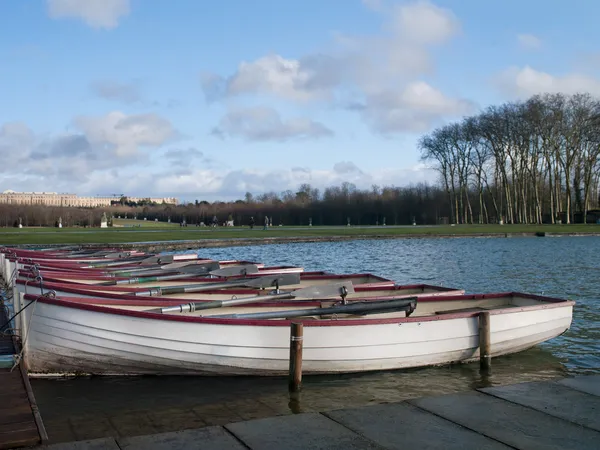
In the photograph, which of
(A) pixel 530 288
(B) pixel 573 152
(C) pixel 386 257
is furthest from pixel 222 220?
(A) pixel 530 288

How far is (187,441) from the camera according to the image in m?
6.70

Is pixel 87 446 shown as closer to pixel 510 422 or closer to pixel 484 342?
pixel 510 422

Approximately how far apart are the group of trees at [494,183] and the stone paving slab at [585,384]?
72.4 meters

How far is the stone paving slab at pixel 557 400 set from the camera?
7430 mm

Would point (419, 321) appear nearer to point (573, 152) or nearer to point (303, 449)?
point (303, 449)

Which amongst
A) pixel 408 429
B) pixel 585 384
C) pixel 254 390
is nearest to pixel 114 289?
pixel 254 390

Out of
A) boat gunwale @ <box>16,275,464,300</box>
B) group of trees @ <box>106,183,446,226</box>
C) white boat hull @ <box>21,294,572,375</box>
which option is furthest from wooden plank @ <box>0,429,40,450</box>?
group of trees @ <box>106,183,446,226</box>

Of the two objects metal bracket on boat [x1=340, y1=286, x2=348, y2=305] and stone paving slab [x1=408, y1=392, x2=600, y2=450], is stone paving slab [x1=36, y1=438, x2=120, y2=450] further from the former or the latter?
A: metal bracket on boat [x1=340, y1=286, x2=348, y2=305]

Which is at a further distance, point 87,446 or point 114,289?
point 114,289

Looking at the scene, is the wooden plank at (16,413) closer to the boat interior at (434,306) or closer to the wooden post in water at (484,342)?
the boat interior at (434,306)

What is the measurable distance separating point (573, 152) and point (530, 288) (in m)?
59.8

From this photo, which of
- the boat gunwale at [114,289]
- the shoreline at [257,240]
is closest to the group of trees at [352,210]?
the shoreline at [257,240]

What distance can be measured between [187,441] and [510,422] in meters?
3.66

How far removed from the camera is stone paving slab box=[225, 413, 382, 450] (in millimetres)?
6527
